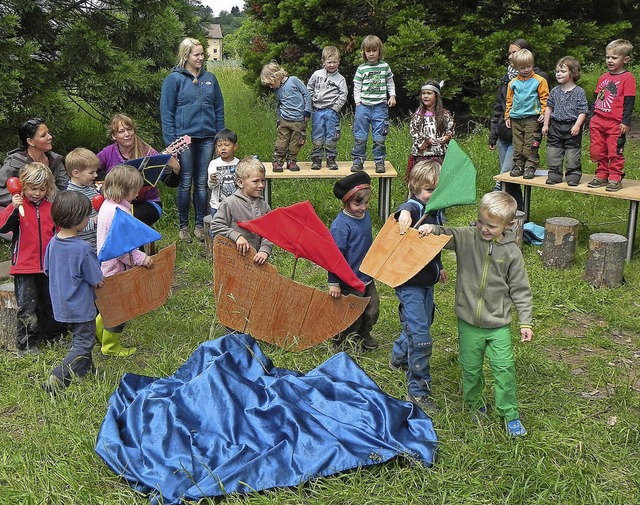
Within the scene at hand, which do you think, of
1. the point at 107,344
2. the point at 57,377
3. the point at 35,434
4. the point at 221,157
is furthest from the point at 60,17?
the point at 35,434

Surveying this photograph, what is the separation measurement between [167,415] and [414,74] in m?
9.42

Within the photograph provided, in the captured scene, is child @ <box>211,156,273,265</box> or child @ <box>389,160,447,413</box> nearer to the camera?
child @ <box>389,160,447,413</box>

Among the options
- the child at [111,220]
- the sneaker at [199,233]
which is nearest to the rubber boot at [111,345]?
the child at [111,220]

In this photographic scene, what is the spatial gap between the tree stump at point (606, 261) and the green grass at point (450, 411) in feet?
0.34

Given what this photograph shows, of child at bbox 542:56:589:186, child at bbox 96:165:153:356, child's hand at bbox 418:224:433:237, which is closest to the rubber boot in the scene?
child at bbox 96:165:153:356

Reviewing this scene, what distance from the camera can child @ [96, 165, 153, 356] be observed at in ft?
16.7

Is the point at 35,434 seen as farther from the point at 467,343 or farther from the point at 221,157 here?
the point at 221,157

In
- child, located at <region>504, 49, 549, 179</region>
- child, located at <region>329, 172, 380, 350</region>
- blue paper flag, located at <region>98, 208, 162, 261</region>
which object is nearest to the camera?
child, located at <region>329, 172, 380, 350</region>

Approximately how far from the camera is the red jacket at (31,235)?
514cm

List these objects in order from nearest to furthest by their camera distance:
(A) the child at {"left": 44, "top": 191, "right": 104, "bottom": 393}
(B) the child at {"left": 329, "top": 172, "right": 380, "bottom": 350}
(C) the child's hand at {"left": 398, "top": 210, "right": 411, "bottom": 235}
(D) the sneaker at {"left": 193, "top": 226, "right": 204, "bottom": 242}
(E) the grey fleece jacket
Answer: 1. (C) the child's hand at {"left": 398, "top": 210, "right": 411, "bottom": 235}
2. (A) the child at {"left": 44, "top": 191, "right": 104, "bottom": 393}
3. (B) the child at {"left": 329, "top": 172, "right": 380, "bottom": 350}
4. (E) the grey fleece jacket
5. (D) the sneaker at {"left": 193, "top": 226, "right": 204, "bottom": 242}

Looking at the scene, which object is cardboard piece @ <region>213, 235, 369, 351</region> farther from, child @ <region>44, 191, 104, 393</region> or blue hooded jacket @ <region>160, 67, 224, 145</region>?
blue hooded jacket @ <region>160, 67, 224, 145</region>

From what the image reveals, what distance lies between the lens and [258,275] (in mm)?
5020

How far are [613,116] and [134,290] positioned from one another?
4.91 meters

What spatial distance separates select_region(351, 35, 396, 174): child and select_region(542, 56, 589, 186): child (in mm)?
1718
